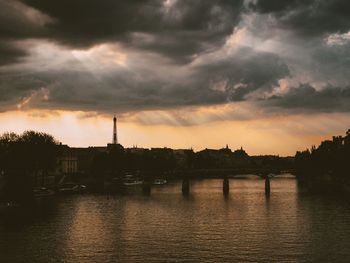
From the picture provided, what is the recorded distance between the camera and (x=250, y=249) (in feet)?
226

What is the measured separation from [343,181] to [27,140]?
9003 cm

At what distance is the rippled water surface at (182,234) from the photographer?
65625 millimetres

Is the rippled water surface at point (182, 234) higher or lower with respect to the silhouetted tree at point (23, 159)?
lower

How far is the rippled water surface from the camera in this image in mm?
65625

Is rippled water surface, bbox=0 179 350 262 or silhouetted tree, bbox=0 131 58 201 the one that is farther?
silhouetted tree, bbox=0 131 58 201

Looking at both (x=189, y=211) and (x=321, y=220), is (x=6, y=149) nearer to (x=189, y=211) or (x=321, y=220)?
(x=189, y=211)

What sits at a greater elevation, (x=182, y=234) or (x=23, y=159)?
(x=23, y=159)

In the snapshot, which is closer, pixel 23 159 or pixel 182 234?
pixel 182 234

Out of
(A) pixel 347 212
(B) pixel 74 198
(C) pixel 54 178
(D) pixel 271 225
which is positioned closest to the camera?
(D) pixel 271 225

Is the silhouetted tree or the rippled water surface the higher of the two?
the silhouetted tree

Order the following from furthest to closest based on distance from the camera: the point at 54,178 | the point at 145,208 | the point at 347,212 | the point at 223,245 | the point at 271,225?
the point at 54,178 → the point at 145,208 → the point at 347,212 → the point at 271,225 → the point at 223,245

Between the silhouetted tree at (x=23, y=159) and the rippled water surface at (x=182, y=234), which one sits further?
the silhouetted tree at (x=23, y=159)

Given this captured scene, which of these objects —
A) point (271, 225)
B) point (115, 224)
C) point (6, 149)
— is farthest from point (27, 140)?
point (271, 225)

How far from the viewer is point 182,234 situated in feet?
266
